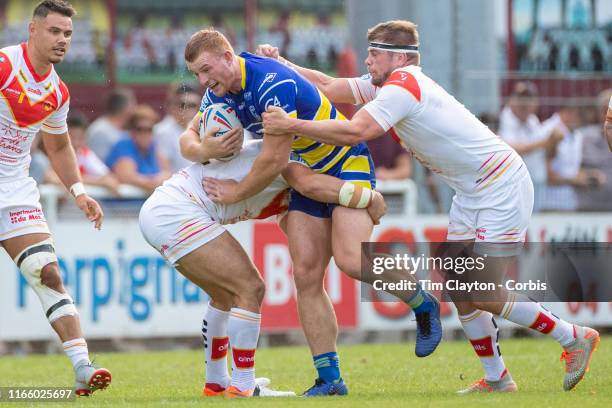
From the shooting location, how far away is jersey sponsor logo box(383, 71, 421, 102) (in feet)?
27.3

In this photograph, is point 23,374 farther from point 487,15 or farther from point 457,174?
point 487,15

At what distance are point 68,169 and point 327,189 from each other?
1.94 m

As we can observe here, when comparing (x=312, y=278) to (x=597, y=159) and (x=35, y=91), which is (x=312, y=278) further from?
(x=597, y=159)

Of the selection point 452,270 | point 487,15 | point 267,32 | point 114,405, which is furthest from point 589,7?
point 114,405

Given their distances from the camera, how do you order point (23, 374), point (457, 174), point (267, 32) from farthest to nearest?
point (267, 32) → point (23, 374) → point (457, 174)

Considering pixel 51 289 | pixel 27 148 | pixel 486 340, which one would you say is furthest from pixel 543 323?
pixel 27 148

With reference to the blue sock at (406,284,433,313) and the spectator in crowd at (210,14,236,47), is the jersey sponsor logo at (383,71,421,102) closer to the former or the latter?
the blue sock at (406,284,433,313)

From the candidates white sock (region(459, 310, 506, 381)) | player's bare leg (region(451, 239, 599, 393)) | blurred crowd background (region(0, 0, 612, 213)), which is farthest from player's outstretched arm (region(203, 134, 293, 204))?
blurred crowd background (region(0, 0, 612, 213))

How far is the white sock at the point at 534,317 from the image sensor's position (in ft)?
28.0

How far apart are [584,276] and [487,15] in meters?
3.33

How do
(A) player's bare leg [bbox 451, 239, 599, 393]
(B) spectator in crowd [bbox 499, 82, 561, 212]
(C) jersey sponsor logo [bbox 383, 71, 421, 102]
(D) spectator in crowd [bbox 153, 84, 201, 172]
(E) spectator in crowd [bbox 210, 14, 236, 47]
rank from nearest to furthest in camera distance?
(C) jersey sponsor logo [bbox 383, 71, 421, 102] → (A) player's bare leg [bbox 451, 239, 599, 393] → (D) spectator in crowd [bbox 153, 84, 201, 172] → (B) spectator in crowd [bbox 499, 82, 561, 212] → (E) spectator in crowd [bbox 210, 14, 236, 47]

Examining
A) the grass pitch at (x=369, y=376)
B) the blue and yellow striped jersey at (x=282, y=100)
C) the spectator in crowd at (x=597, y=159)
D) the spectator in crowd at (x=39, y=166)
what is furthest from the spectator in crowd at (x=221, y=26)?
the blue and yellow striped jersey at (x=282, y=100)

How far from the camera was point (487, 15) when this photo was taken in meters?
14.9

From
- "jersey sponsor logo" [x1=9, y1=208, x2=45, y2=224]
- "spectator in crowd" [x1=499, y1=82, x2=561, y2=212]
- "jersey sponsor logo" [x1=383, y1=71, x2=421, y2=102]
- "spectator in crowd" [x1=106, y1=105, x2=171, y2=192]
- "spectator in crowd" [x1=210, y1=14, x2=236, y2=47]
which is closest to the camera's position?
"jersey sponsor logo" [x1=383, y1=71, x2=421, y2=102]
